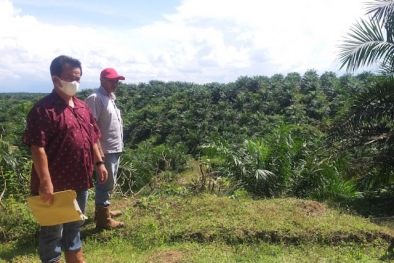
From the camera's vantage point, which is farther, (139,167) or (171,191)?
(139,167)

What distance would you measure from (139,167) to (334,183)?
556 centimetres

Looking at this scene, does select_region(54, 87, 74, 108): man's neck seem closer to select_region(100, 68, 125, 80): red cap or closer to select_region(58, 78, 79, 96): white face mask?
select_region(58, 78, 79, 96): white face mask

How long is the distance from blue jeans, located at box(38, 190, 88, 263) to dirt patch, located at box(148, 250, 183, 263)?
0.76 metres

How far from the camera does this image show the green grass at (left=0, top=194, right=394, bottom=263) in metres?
3.72

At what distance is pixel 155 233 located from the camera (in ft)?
13.6

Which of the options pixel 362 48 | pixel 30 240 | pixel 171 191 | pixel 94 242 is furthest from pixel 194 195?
pixel 362 48

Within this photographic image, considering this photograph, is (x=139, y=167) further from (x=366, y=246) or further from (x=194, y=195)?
(x=366, y=246)

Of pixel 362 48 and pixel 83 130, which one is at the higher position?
pixel 362 48

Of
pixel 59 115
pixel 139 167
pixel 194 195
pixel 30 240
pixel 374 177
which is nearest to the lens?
pixel 59 115

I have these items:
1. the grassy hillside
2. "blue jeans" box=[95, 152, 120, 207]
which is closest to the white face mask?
"blue jeans" box=[95, 152, 120, 207]

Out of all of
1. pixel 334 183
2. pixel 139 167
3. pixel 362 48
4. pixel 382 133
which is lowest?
pixel 139 167

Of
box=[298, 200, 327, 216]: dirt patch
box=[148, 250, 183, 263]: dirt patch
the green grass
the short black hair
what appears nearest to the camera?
the short black hair

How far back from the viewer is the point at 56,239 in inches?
116

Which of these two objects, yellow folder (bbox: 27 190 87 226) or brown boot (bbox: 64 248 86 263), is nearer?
yellow folder (bbox: 27 190 87 226)
